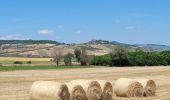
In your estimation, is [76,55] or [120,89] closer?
[120,89]

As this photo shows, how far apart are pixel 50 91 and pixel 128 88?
5.98m

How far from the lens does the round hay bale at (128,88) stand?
22.3 m

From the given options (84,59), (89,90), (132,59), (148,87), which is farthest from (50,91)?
(84,59)

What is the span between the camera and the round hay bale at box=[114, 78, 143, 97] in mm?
22344

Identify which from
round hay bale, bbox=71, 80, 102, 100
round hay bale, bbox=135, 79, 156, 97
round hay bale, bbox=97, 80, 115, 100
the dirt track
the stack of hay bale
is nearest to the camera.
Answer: the stack of hay bale

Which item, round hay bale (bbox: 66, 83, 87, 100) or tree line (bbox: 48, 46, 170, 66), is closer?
round hay bale (bbox: 66, 83, 87, 100)

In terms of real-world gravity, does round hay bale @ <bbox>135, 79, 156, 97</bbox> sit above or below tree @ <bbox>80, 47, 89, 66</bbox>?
below

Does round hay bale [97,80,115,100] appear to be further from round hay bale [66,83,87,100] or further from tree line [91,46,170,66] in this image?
tree line [91,46,170,66]

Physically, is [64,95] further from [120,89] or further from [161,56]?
[161,56]

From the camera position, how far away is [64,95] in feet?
58.5

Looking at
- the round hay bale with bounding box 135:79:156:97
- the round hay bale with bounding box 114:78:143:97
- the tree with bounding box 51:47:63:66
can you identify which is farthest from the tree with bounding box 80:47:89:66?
the round hay bale with bounding box 114:78:143:97

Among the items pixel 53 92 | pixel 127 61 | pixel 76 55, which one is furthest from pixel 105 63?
pixel 53 92

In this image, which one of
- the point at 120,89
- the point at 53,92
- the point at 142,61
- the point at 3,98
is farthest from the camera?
the point at 142,61

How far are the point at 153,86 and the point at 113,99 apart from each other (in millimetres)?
3863
